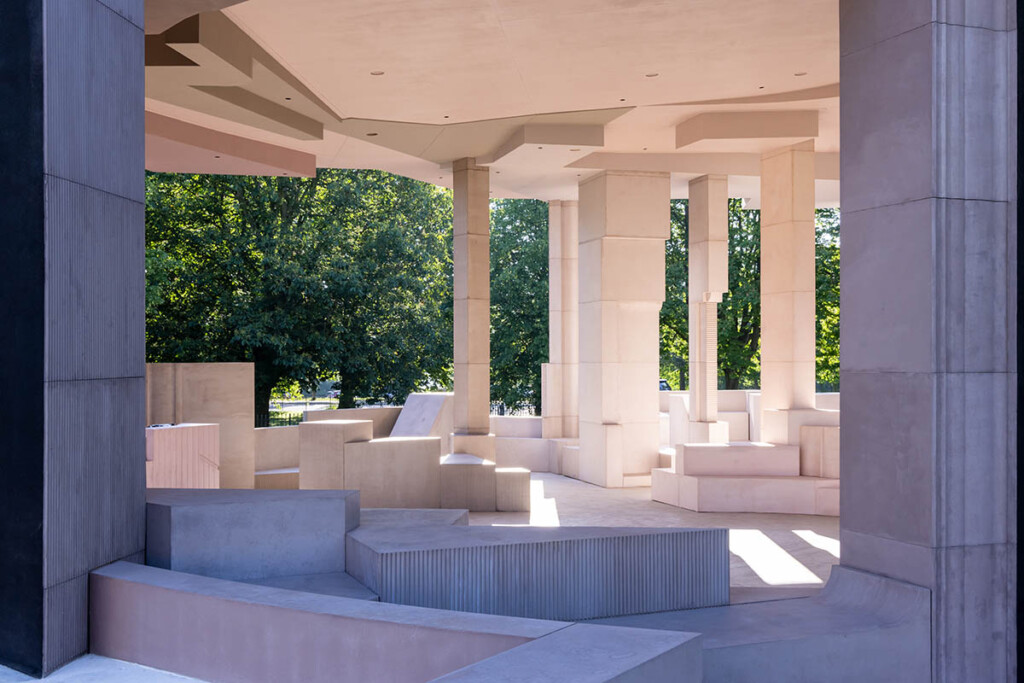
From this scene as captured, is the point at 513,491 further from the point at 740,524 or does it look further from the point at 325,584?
the point at 325,584

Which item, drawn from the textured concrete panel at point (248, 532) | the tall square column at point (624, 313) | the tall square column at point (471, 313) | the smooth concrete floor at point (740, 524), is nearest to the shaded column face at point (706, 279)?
the tall square column at point (624, 313)

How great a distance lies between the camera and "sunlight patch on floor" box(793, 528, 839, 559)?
11477mm

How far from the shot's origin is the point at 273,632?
520cm

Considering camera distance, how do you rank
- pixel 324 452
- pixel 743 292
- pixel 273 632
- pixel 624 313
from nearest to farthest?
pixel 273 632, pixel 324 452, pixel 624 313, pixel 743 292

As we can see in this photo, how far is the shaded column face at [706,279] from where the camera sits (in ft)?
61.9

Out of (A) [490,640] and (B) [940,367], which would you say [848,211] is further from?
(A) [490,640]

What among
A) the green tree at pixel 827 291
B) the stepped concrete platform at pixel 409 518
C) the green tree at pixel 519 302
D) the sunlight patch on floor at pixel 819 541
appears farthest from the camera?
the green tree at pixel 519 302

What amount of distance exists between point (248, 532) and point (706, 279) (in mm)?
13764

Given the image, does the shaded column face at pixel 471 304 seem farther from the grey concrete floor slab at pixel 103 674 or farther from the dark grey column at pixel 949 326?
the grey concrete floor slab at pixel 103 674

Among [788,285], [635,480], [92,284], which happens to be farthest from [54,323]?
[635,480]

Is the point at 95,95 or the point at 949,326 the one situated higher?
the point at 95,95

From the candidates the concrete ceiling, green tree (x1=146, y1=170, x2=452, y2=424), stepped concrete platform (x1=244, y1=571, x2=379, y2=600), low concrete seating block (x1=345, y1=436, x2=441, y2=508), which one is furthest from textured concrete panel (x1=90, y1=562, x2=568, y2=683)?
green tree (x1=146, y1=170, x2=452, y2=424)

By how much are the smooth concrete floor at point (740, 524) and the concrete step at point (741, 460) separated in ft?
2.66

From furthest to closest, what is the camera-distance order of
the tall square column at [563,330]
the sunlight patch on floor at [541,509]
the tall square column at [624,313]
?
the tall square column at [563,330] → the tall square column at [624,313] → the sunlight patch on floor at [541,509]
